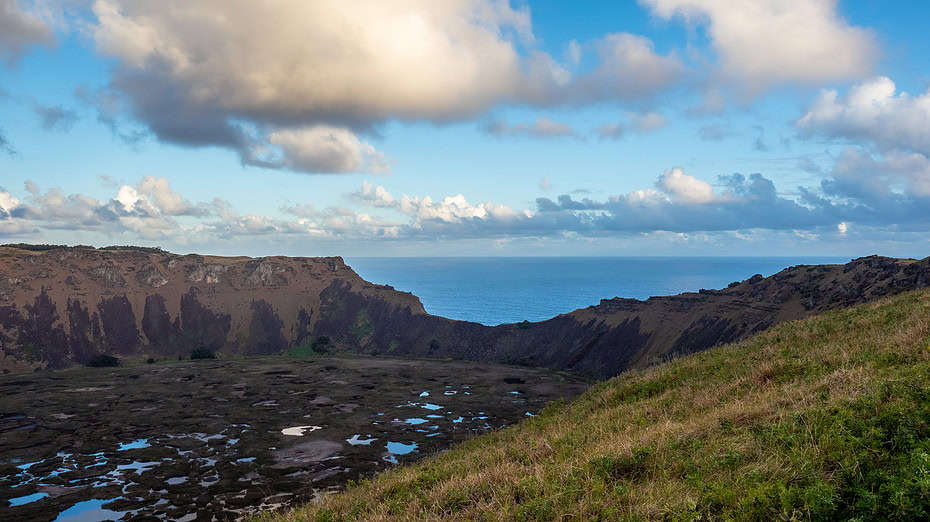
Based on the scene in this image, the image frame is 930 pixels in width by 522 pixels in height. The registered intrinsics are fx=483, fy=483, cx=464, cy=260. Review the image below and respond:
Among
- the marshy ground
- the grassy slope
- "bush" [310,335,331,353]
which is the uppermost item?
the grassy slope

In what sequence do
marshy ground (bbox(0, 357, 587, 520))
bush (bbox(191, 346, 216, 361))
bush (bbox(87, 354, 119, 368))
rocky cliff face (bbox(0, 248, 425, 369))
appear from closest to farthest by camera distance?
1. marshy ground (bbox(0, 357, 587, 520))
2. bush (bbox(87, 354, 119, 368))
3. rocky cliff face (bbox(0, 248, 425, 369))
4. bush (bbox(191, 346, 216, 361))

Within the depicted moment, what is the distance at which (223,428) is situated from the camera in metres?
53.7

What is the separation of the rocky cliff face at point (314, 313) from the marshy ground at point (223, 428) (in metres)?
19.5

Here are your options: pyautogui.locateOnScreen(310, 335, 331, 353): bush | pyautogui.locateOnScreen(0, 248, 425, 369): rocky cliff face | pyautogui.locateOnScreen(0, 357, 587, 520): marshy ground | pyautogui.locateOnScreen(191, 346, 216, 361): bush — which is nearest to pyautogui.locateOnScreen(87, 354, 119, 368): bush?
pyautogui.locateOnScreen(0, 248, 425, 369): rocky cliff face

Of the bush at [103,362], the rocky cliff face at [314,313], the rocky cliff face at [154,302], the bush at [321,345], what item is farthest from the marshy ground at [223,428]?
the bush at [321,345]

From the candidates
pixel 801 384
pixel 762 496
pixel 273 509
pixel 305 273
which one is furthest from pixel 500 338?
pixel 762 496

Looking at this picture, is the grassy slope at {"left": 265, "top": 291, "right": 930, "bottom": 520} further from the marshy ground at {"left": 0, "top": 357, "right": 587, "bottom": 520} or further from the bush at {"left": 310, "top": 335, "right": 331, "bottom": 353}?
the bush at {"left": 310, "top": 335, "right": 331, "bottom": 353}

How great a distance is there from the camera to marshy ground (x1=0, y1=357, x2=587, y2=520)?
33906mm

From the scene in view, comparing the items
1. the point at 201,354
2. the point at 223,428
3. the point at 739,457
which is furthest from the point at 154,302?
the point at 739,457

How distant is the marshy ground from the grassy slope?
22.8 metres

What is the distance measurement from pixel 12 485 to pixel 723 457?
48914mm

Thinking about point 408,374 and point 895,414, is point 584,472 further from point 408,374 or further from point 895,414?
point 408,374

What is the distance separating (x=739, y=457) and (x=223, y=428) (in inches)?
2210

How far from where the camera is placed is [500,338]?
12438 cm
